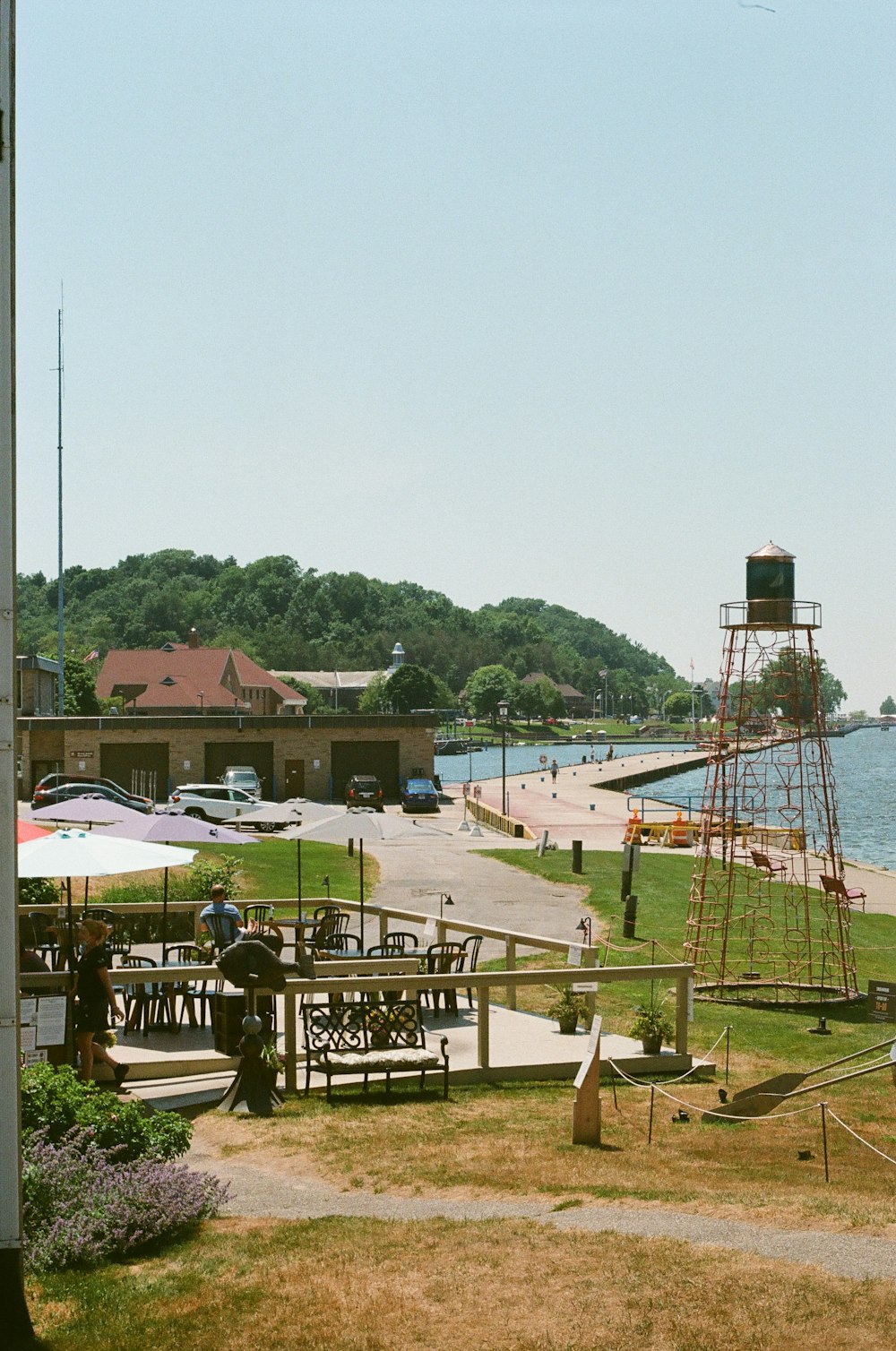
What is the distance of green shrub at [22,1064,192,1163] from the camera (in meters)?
9.17

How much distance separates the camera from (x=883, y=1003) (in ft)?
53.9

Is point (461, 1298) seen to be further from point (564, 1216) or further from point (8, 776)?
point (8, 776)

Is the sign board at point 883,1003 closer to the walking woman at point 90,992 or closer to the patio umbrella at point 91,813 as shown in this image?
the walking woman at point 90,992

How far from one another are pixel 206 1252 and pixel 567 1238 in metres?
2.07

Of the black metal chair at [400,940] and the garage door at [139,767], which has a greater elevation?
Answer: the garage door at [139,767]

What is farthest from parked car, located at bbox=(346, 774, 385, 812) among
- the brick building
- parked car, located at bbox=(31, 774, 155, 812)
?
parked car, located at bbox=(31, 774, 155, 812)

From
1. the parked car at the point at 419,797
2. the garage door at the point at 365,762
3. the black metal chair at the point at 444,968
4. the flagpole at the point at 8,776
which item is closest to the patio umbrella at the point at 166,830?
the black metal chair at the point at 444,968

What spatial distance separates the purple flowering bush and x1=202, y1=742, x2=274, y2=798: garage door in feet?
177

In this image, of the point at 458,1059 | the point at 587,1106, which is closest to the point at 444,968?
the point at 458,1059

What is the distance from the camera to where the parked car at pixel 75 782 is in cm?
5260

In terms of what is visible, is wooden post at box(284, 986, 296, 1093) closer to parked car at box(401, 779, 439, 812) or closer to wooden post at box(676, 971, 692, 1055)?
wooden post at box(676, 971, 692, 1055)

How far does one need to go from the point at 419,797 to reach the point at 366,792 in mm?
2389

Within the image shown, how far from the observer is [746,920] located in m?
30.1

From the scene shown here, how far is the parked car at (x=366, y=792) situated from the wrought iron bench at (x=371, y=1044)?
46497mm
